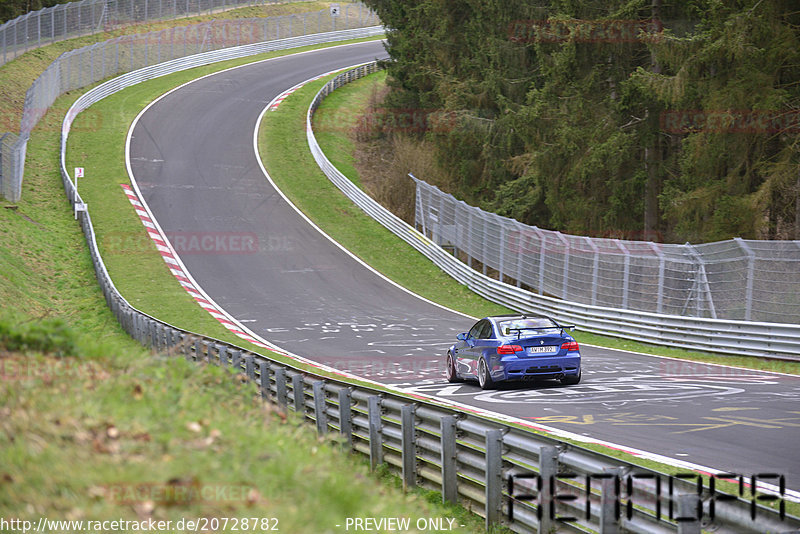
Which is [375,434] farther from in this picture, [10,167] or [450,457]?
[10,167]

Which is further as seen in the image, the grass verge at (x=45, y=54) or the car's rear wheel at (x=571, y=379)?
the grass verge at (x=45, y=54)

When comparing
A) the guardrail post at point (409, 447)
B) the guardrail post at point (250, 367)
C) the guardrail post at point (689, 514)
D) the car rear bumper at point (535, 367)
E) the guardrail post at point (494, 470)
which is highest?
the guardrail post at point (689, 514)

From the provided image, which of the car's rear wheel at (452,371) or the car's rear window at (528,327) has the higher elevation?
the car's rear window at (528,327)

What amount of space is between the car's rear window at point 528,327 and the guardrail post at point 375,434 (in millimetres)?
5979

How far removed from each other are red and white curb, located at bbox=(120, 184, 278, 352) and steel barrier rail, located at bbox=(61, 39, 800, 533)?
41.7 feet

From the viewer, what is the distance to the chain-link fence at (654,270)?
19.6m

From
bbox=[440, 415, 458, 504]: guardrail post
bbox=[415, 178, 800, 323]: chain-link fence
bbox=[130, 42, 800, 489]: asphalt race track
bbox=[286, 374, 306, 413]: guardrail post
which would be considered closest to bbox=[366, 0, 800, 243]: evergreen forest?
bbox=[415, 178, 800, 323]: chain-link fence

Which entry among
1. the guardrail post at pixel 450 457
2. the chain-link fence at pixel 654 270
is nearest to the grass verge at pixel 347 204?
the chain-link fence at pixel 654 270

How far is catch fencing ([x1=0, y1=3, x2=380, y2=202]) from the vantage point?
157 feet

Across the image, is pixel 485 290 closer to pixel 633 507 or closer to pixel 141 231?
pixel 141 231

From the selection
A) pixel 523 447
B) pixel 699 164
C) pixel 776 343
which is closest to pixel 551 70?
pixel 699 164

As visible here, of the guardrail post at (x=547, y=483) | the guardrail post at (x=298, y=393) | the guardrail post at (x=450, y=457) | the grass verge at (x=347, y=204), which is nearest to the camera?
the guardrail post at (x=547, y=483)

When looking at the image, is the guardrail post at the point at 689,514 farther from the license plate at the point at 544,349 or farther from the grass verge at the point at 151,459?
the license plate at the point at 544,349

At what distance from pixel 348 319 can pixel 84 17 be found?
160 ft
